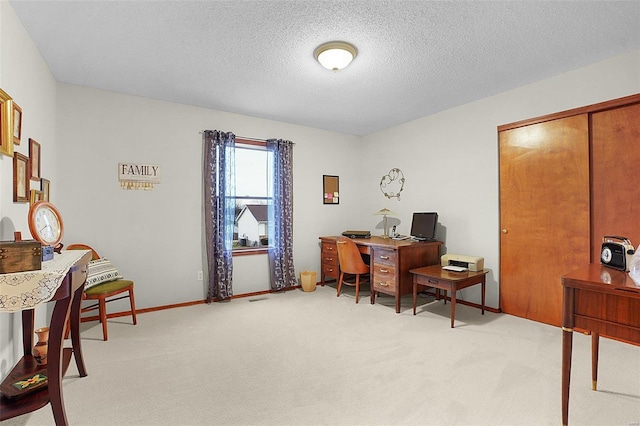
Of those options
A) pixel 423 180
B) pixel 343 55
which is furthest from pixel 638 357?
pixel 343 55

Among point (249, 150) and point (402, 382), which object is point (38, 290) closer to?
point (402, 382)

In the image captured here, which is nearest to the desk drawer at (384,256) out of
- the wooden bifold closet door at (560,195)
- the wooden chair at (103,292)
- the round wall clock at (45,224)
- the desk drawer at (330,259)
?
the desk drawer at (330,259)

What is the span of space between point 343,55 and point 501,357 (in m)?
2.71

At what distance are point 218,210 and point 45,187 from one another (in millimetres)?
1689

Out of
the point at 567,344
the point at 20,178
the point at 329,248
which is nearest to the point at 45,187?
the point at 20,178

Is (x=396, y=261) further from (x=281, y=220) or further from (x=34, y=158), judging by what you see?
(x=34, y=158)

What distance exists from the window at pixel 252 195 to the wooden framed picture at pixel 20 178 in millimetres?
2284

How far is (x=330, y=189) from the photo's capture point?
17.0 feet

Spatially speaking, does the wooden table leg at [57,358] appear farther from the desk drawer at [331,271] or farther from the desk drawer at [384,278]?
the desk drawer at [331,271]

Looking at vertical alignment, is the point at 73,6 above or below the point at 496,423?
above

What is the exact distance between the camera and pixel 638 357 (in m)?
2.41

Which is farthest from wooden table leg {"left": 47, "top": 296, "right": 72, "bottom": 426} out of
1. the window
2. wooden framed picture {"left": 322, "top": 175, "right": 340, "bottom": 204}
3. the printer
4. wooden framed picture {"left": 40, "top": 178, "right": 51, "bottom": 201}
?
wooden framed picture {"left": 322, "top": 175, "right": 340, "bottom": 204}

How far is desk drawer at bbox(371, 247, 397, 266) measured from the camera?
3.68 metres

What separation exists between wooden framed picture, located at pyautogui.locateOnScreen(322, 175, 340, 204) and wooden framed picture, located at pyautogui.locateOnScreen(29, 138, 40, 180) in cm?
346
